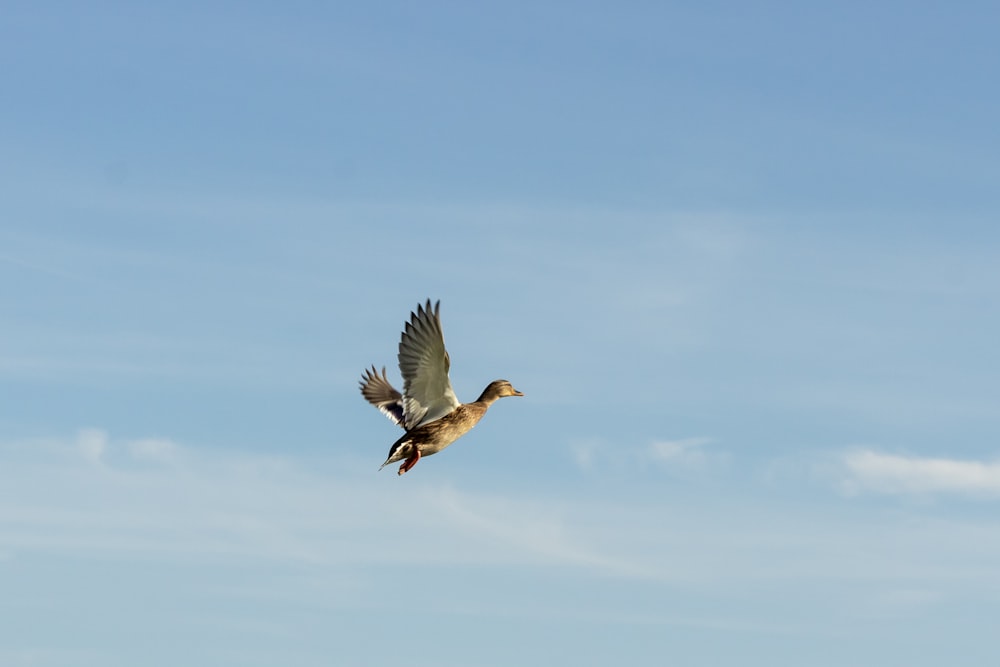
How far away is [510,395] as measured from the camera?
3797 cm

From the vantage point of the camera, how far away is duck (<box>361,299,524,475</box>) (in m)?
32.9

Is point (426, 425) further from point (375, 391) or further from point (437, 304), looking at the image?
point (375, 391)

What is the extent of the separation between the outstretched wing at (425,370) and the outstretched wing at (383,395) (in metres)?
6.52

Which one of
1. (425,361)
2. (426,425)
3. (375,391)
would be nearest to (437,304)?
(425,361)

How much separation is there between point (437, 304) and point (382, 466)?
4.79 metres

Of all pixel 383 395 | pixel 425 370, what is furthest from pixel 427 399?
pixel 383 395

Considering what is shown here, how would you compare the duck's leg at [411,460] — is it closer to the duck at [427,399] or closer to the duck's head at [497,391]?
the duck at [427,399]

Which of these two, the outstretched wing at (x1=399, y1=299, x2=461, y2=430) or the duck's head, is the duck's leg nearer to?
the outstretched wing at (x1=399, y1=299, x2=461, y2=430)

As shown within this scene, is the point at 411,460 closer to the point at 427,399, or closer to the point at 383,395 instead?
the point at 427,399

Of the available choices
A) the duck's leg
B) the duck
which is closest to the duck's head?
the duck

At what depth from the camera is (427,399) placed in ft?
114

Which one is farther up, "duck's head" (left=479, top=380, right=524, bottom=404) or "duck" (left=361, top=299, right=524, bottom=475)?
"duck's head" (left=479, top=380, right=524, bottom=404)

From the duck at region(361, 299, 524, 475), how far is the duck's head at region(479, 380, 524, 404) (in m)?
0.03

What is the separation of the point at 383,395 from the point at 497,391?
25.4ft
